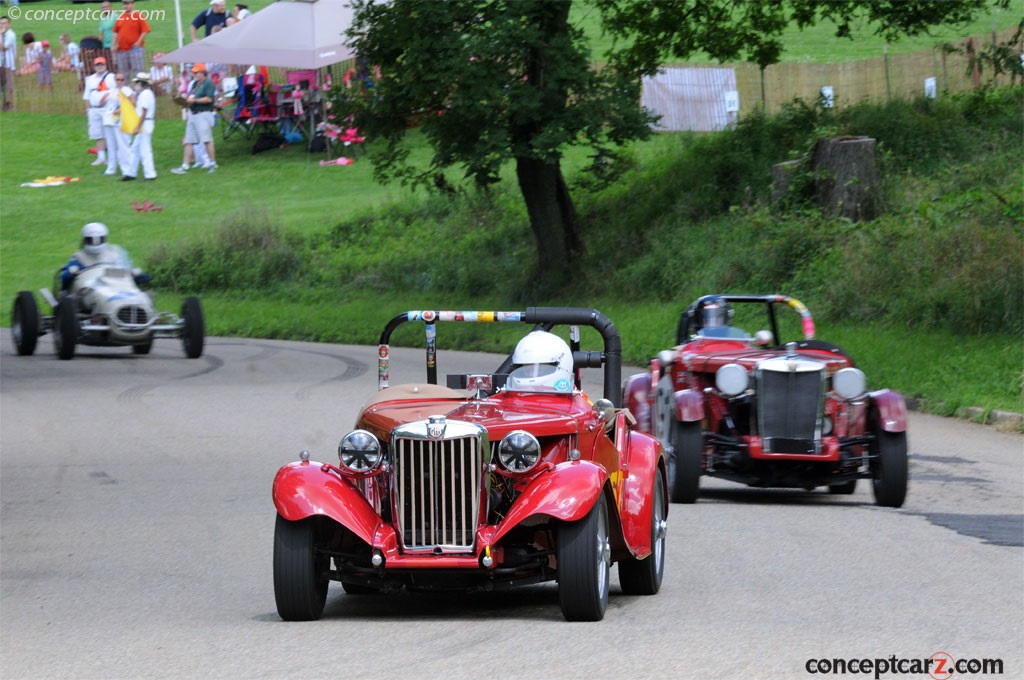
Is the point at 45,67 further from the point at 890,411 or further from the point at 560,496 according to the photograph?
the point at 560,496

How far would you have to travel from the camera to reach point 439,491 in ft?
25.1

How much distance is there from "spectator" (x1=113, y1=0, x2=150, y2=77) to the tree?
43.6 feet

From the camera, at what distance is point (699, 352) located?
43.9 ft

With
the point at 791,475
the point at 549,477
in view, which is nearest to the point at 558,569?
the point at 549,477

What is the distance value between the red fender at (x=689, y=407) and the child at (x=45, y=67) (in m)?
39.8

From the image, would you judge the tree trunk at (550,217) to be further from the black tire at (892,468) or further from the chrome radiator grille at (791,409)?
the black tire at (892,468)

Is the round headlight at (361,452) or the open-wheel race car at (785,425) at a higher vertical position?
the round headlight at (361,452)

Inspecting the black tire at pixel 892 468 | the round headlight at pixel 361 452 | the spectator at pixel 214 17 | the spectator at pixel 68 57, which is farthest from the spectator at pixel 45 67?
the round headlight at pixel 361 452

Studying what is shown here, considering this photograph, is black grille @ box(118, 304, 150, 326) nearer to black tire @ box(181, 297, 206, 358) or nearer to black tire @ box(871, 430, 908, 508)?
black tire @ box(181, 297, 206, 358)

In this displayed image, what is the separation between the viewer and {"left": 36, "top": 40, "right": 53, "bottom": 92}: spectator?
159 feet

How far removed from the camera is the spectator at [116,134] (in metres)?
40.9

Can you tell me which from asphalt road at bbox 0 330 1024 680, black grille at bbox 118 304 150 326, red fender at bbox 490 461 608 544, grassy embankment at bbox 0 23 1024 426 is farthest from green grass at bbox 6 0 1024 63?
red fender at bbox 490 461 608 544

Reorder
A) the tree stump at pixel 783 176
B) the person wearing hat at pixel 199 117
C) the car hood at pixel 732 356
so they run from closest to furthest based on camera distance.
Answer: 1. the car hood at pixel 732 356
2. the tree stump at pixel 783 176
3. the person wearing hat at pixel 199 117

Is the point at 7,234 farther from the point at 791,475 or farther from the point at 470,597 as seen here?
the point at 470,597
